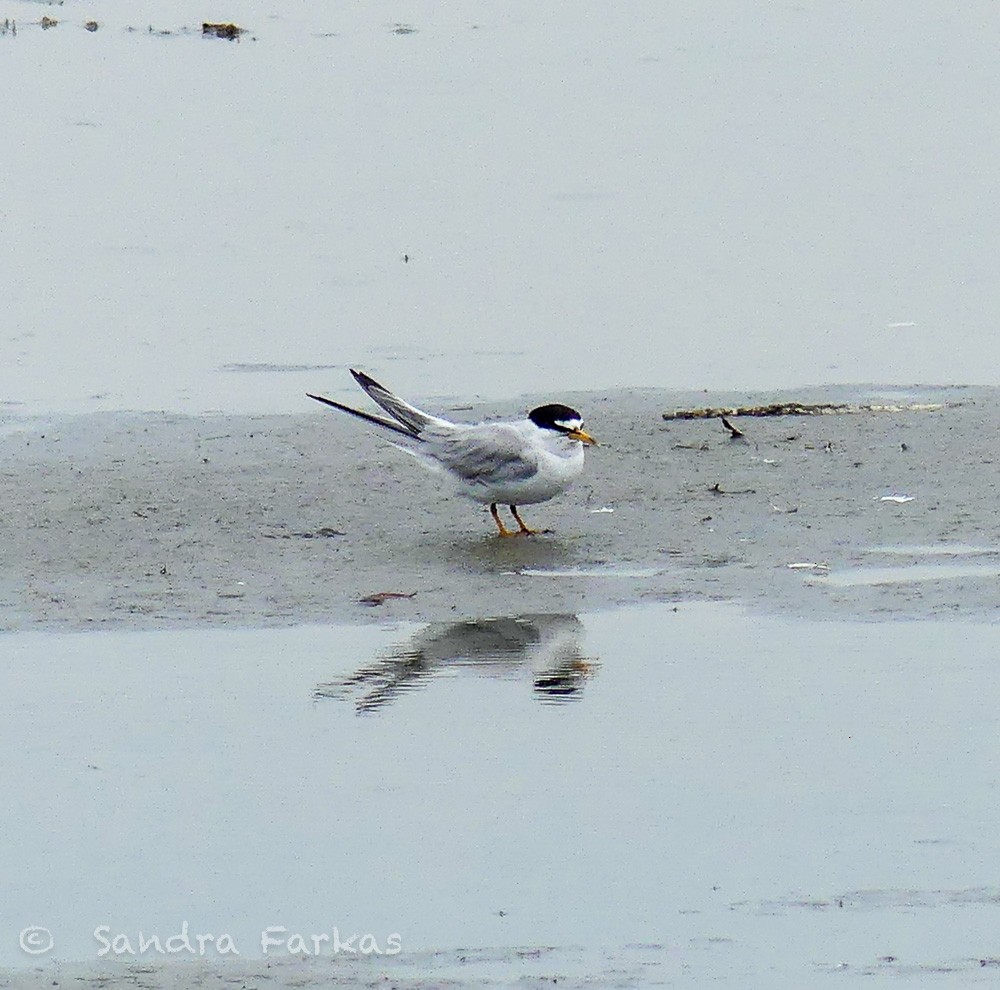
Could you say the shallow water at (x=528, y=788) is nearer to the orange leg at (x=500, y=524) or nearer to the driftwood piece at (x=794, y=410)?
the orange leg at (x=500, y=524)

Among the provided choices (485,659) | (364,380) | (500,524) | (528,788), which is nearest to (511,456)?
(500,524)

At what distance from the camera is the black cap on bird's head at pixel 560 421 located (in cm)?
931

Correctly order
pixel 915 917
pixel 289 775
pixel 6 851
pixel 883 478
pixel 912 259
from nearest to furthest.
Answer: pixel 915 917 → pixel 6 851 → pixel 289 775 → pixel 883 478 → pixel 912 259

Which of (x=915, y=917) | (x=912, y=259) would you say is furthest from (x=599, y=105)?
(x=915, y=917)

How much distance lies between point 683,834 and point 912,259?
8.71 m

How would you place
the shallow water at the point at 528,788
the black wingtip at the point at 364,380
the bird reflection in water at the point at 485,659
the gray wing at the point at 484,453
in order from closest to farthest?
1. the shallow water at the point at 528,788
2. the bird reflection in water at the point at 485,659
3. the gray wing at the point at 484,453
4. the black wingtip at the point at 364,380

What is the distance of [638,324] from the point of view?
12672 mm

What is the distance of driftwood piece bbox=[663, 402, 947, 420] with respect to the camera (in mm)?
10602

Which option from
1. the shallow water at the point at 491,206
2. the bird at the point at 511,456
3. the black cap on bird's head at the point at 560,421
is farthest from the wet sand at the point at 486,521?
the shallow water at the point at 491,206

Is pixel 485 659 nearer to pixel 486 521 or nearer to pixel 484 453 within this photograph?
pixel 484 453

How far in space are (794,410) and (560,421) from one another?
1761mm

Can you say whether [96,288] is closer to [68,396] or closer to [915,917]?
[68,396]

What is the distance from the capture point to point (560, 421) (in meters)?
9.32

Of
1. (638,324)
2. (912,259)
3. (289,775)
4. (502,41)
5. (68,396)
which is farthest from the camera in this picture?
(502,41)
